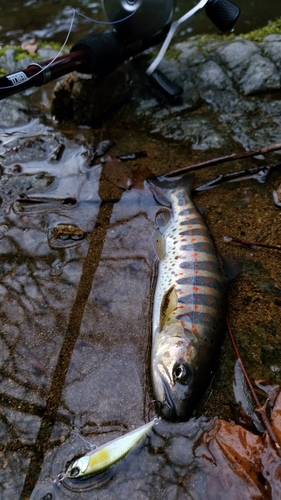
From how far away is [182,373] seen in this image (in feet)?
8.52

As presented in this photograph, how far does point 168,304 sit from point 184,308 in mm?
127

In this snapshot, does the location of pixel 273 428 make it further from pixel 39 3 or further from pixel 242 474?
pixel 39 3

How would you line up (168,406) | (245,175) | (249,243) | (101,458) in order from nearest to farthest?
(101,458)
(168,406)
(249,243)
(245,175)

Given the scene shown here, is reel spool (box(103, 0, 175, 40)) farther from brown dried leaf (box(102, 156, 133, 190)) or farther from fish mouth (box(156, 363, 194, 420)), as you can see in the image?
fish mouth (box(156, 363, 194, 420))

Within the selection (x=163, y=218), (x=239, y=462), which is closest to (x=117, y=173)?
(x=163, y=218)

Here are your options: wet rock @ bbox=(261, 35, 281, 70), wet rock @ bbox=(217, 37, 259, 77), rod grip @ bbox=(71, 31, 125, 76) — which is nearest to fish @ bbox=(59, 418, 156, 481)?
rod grip @ bbox=(71, 31, 125, 76)

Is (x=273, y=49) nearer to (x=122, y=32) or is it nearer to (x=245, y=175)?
(x=122, y=32)

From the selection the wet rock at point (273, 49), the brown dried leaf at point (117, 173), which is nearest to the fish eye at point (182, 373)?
the brown dried leaf at point (117, 173)

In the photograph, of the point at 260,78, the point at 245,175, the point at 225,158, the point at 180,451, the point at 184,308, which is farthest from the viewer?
the point at 260,78

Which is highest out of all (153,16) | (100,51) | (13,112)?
(153,16)

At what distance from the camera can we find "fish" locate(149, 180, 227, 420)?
102 inches

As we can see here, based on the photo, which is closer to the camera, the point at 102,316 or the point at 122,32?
the point at 102,316

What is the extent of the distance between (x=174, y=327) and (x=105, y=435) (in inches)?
31.9

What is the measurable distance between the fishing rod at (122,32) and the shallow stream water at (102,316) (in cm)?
82
